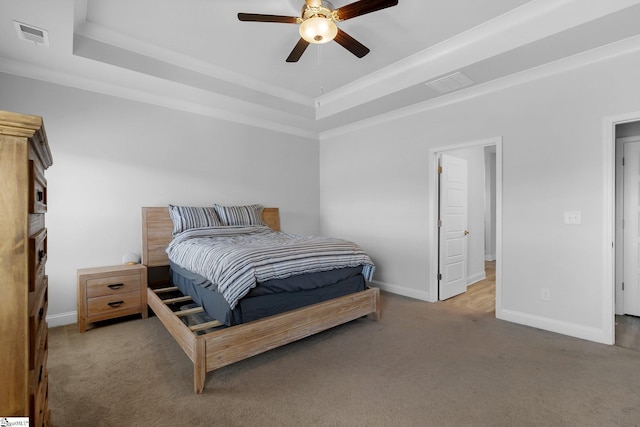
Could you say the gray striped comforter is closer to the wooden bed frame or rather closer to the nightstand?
the wooden bed frame

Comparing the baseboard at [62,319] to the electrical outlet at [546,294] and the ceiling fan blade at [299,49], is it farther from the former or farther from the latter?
the electrical outlet at [546,294]

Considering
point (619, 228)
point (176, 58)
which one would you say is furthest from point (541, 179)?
point (176, 58)

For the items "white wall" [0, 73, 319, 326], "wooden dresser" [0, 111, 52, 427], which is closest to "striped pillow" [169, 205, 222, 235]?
"white wall" [0, 73, 319, 326]

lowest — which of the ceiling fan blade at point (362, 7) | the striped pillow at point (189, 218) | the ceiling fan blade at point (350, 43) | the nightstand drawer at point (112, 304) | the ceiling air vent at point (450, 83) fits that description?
the nightstand drawer at point (112, 304)

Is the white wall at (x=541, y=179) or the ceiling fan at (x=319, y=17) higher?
the ceiling fan at (x=319, y=17)

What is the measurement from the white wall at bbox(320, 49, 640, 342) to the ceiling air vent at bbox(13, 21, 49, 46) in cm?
375

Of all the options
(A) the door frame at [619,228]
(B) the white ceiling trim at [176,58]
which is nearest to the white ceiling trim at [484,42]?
(B) the white ceiling trim at [176,58]

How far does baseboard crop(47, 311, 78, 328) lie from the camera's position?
3008 millimetres

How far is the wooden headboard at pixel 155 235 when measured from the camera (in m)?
3.47

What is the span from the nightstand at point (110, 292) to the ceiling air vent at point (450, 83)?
146 inches

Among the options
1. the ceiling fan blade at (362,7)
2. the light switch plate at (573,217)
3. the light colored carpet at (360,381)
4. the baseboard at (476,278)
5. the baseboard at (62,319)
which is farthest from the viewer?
the baseboard at (476,278)

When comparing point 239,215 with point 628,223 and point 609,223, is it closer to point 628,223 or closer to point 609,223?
point 609,223

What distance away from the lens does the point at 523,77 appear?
3.05 m

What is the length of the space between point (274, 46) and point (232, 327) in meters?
2.60
